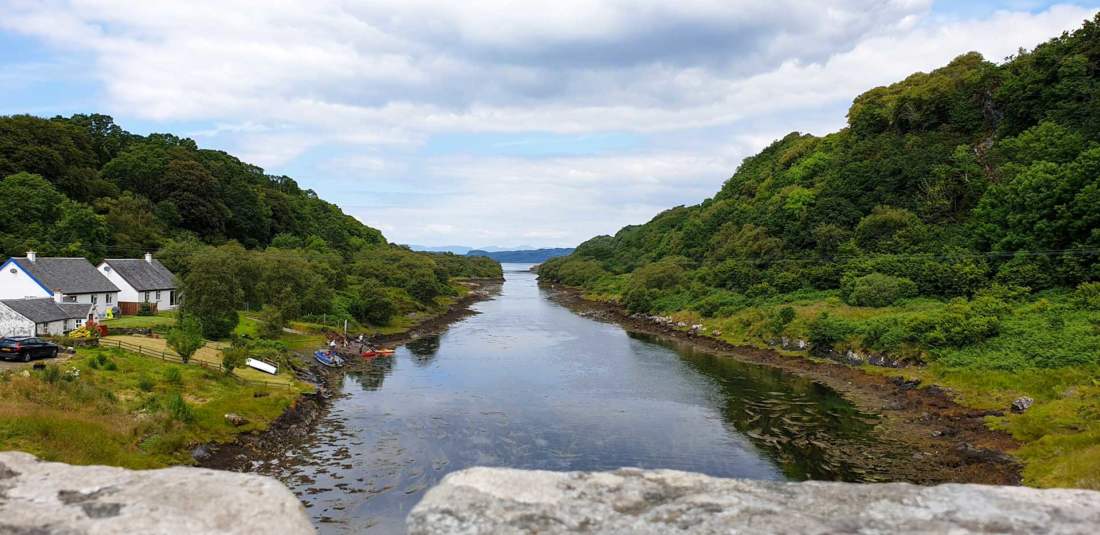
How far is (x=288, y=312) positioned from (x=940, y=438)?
183ft

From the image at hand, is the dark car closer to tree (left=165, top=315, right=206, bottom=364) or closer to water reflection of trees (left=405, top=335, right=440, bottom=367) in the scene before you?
tree (left=165, top=315, right=206, bottom=364)

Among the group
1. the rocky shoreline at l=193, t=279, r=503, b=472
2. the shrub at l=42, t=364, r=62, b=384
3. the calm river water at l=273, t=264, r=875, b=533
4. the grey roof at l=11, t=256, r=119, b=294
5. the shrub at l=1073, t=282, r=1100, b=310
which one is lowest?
the calm river water at l=273, t=264, r=875, b=533

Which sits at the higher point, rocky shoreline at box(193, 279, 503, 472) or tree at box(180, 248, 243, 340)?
tree at box(180, 248, 243, 340)

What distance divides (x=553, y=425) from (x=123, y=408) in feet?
71.5

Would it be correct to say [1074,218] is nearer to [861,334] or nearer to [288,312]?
[861,334]

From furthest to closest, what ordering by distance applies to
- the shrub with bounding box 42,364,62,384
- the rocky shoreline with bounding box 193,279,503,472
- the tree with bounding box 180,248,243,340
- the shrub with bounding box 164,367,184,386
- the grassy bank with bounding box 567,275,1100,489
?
the tree with bounding box 180,248,243,340 < the shrub with bounding box 164,367,184,386 < the grassy bank with bounding box 567,275,1100,489 < the shrub with bounding box 42,364,62,384 < the rocky shoreline with bounding box 193,279,503,472

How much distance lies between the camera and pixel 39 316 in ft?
133

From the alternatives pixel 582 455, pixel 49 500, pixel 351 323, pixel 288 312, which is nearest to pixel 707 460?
pixel 582 455

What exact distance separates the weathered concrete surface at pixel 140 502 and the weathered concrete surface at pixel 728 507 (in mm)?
1656

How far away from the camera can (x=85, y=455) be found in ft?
72.2

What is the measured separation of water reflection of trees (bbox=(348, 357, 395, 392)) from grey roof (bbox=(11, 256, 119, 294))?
23598 mm

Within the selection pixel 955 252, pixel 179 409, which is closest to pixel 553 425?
pixel 179 409

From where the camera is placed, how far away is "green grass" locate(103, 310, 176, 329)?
48.2 meters

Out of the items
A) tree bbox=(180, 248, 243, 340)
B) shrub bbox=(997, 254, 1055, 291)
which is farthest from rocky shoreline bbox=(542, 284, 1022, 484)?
tree bbox=(180, 248, 243, 340)
